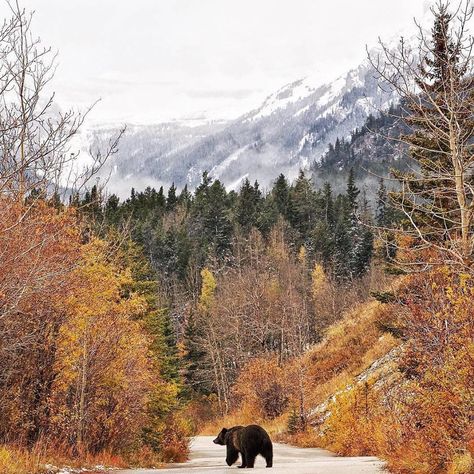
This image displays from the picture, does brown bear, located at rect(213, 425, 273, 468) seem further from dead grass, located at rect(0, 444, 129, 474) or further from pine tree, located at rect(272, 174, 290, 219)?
pine tree, located at rect(272, 174, 290, 219)

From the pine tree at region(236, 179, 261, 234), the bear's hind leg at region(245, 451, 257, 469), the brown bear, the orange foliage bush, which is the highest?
the pine tree at region(236, 179, 261, 234)

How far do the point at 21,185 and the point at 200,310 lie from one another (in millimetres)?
63731

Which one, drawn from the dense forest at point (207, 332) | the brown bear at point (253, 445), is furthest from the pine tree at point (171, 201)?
the brown bear at point (253, 445)

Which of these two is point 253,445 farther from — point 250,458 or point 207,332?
point 207,332

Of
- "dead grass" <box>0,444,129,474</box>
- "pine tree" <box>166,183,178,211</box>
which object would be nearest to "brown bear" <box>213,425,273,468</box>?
"dead grass" <box>0,444,129,474</box>

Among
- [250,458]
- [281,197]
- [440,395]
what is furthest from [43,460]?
[281,197]

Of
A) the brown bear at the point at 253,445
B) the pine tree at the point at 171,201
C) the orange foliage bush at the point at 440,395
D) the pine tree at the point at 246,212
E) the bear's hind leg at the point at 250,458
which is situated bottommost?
the bear's hind leg at the point at 250,458

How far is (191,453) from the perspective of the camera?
2381 centimetres

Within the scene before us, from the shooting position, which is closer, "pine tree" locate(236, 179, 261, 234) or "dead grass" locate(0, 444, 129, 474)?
"dead grass" locate(0, 444, 129, 474)

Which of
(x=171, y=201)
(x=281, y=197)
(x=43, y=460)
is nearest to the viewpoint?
(x=43, y=460)

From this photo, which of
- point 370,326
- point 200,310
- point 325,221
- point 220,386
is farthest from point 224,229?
point 370,326

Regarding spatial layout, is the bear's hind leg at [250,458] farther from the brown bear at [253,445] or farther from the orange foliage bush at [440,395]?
the orange foliage bush at [440,395]

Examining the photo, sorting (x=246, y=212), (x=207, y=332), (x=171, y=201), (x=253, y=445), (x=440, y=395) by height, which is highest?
(x=171, y=201)

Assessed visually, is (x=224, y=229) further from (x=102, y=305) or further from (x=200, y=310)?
(x=102, y=305)
